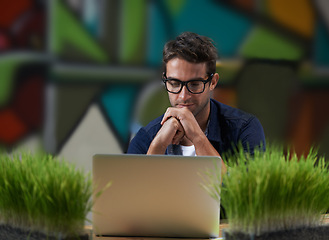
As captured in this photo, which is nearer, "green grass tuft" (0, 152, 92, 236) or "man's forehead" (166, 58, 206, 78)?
"green grass tuft" (0, 152, 92, 236)

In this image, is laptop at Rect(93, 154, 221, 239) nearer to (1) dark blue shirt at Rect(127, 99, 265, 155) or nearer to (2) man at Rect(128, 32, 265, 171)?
(2) man at Rect(128, 32, 265, 171)

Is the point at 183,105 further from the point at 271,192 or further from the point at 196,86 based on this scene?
the point at 271,192

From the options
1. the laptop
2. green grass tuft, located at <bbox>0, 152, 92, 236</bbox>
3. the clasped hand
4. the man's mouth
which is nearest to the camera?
green grass tuft, located at <bbox>0, 152, 92, 236</bbox>

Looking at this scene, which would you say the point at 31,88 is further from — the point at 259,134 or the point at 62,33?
the point at 259,134

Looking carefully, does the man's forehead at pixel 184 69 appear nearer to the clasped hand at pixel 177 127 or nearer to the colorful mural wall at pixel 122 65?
the clasped hand at pixel 177 127

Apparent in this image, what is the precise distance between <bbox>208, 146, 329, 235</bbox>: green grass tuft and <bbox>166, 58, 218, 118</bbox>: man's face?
104 cm

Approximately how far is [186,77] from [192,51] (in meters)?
0.16

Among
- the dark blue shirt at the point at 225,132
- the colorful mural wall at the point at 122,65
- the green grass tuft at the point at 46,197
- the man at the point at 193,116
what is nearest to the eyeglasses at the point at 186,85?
the man at the point at 193,116

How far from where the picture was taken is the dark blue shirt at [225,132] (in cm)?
231

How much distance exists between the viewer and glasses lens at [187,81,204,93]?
7.27 ft

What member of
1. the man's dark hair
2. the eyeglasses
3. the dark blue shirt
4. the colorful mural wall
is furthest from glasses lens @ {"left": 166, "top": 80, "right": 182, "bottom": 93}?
the colorful mural wall

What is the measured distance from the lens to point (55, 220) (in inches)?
42.6

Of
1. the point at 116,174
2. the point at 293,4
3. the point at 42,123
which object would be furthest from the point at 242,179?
the point at 293,4

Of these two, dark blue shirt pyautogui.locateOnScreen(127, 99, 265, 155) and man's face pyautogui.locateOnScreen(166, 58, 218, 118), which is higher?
man's face pyautogui.locateOnScreen(166, 58, 218, 118)
